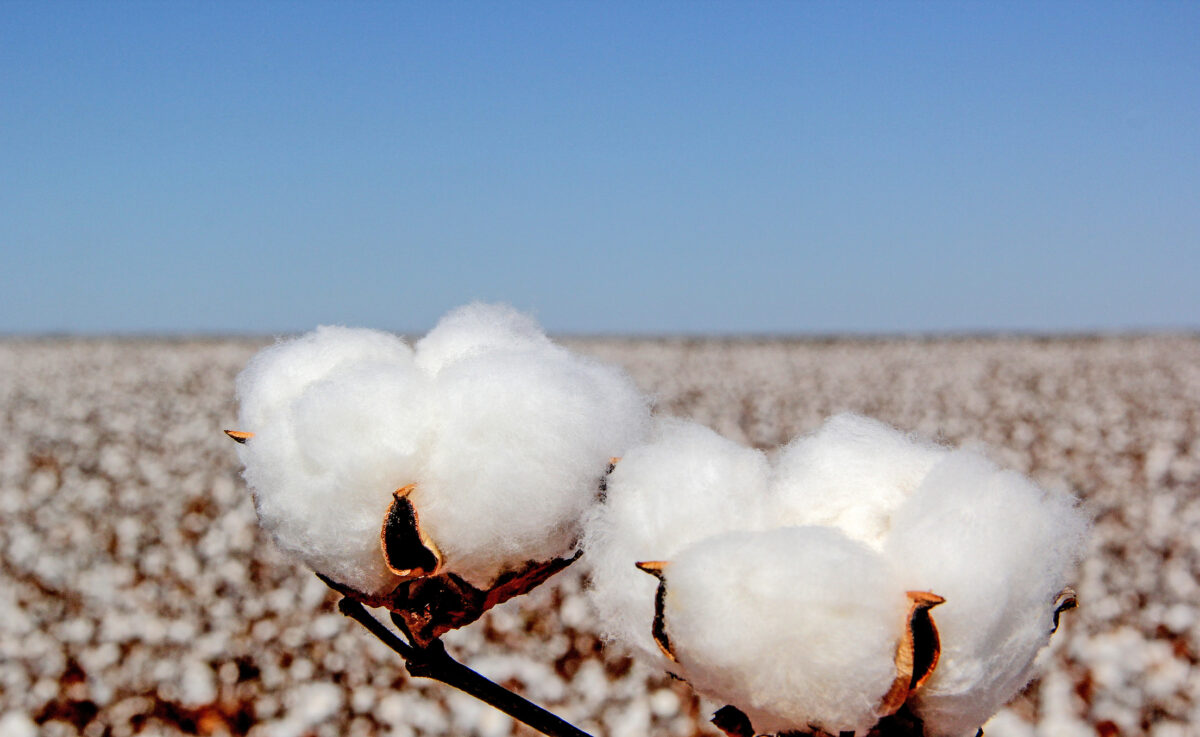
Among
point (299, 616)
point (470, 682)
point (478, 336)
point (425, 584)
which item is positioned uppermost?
point (478, 336)

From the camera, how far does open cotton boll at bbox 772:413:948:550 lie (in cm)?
70

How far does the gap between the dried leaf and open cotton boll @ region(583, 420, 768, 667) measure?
131mm

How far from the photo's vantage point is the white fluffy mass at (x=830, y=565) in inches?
23.9

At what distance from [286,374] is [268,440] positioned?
86mm

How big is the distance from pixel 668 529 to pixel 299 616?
3785 mm

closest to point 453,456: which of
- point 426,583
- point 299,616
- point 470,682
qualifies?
point 426,583

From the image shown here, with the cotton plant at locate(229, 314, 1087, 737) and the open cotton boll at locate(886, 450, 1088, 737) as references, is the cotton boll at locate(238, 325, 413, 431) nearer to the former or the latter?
the cotton plant at locate(229, 314, 1087, 737)

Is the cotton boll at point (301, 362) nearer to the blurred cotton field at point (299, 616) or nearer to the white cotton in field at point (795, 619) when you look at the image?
the blurred cotton field at point (299, 616)

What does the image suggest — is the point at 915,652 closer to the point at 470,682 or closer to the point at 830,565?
the point at 830,565

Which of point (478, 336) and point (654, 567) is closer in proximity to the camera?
point (654, 567)

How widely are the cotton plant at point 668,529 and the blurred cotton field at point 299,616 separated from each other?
0.48 feet

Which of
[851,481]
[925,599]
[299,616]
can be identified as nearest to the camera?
[925,599]

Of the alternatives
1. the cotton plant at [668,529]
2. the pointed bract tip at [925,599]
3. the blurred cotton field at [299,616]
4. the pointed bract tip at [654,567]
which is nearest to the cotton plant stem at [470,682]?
the cotton plant at [668,529]

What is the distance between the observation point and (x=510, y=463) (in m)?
0.76
